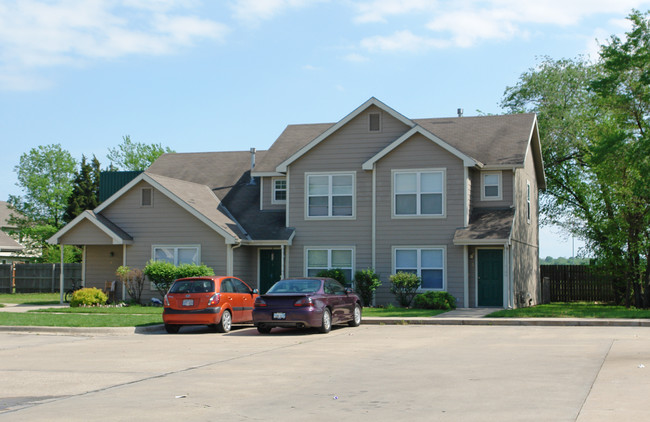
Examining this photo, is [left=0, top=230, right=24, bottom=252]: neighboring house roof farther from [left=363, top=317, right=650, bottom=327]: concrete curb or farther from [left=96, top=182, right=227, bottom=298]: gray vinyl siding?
[left=363, top=317, right=650, bottom=327]: concrete curb

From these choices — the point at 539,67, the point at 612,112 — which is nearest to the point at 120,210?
the point at 612,112

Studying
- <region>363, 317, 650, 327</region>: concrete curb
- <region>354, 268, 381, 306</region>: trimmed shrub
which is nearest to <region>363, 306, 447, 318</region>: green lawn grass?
<region>363, 317, 650, 327</region>: concrete curb

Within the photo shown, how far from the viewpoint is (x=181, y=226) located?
Answer: 30.1 meters

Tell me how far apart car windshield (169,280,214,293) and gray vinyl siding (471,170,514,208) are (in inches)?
513

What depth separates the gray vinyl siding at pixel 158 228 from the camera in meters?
29.8

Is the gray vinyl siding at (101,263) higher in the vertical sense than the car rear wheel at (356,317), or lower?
higher

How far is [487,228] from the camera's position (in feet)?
91.8

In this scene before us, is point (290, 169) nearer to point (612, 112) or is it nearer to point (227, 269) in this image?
point (227, 269)

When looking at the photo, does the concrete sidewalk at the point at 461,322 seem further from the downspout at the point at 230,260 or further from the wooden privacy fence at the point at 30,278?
the wooden privacy fence at the point at 30,278

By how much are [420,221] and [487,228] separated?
8.33ft

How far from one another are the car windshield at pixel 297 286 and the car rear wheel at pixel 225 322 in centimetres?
142

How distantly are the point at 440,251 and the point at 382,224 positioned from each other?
2450 mm

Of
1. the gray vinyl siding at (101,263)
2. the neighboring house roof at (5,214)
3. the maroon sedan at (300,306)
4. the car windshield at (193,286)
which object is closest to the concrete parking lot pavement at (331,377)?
the maroon sedan at (300,306)

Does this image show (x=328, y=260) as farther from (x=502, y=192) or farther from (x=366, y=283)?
(x=502, y=192)
